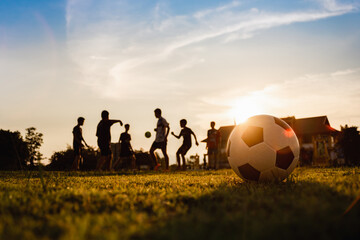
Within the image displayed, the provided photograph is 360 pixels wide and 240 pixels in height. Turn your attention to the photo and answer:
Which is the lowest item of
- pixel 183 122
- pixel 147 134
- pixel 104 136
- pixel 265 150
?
pixel 265 150

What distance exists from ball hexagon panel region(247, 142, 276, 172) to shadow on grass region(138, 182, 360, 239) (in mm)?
1818

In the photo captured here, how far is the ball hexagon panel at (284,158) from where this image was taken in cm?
481

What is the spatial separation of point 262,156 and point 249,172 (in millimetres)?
380

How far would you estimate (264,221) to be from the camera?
7.16 ft

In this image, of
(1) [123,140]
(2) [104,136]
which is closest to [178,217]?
(2) [104,136]

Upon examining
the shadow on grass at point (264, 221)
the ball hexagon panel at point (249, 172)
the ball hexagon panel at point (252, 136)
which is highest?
the ball hexagon panel at point (252, 136)

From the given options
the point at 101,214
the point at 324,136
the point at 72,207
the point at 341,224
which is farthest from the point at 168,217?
the point at 324,136

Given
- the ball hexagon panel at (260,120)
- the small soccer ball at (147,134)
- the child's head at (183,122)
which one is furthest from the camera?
the small soccer ball at (147,134)

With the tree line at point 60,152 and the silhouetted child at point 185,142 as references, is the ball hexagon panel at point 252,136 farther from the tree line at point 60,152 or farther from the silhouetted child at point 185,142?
the tree line at point 60,152

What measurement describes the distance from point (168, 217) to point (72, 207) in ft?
3.31

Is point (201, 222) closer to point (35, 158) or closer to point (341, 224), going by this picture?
point (341, 224)

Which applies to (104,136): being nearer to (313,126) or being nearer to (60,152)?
(60,152)

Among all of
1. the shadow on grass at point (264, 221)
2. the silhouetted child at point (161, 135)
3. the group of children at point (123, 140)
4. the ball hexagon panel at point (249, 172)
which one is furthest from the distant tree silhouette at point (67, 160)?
the shadow on grass at point (264, 221)

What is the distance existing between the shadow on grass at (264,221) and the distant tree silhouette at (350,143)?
72.4ft
